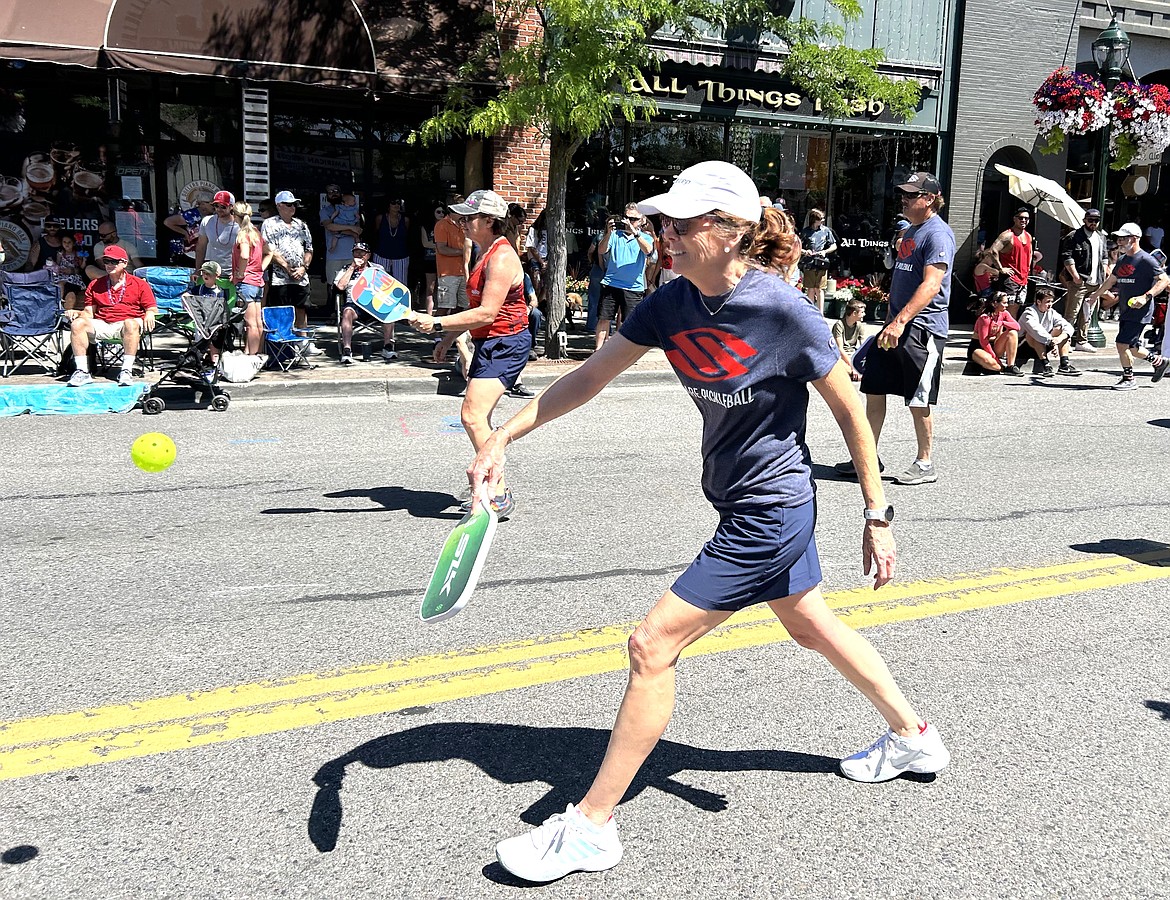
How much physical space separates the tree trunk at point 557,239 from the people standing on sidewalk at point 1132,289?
666cm

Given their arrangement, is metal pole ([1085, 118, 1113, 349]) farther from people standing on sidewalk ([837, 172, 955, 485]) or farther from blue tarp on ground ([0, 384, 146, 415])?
blue tarp on ground ([0, 384, 146, 415])

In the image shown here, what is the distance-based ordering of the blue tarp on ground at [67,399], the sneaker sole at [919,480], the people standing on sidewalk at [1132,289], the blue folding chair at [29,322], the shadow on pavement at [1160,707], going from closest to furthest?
the shadow on pavement at [1160,707] < the sneaker sole at [919,480] < the blue tarp on ground at [67,399] < the blue folding chair at [29,322] < the people standing on sidewalk at [1132,289]

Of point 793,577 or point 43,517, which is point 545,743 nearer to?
point 793,577

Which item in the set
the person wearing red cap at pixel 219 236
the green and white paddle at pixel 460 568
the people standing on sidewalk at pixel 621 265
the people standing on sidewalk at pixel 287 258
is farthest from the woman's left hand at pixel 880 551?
the person wearing red cap at pixel 219 236

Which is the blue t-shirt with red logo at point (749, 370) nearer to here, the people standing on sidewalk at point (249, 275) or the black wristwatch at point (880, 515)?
the black wristwatch at point (880, 515)

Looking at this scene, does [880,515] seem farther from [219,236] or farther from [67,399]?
[219,236]

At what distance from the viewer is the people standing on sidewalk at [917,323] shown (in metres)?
7.19

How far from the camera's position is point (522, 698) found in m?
4.11

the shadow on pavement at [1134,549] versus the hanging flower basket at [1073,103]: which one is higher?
the hanging flower basket at [1073,103]

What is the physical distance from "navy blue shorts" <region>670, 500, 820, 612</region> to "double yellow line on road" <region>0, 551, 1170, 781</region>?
4.46 ft

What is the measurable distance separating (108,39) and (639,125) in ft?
25.9

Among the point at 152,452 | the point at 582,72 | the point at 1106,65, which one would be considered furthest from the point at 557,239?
the point at 1106,65

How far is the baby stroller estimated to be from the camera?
10570mm

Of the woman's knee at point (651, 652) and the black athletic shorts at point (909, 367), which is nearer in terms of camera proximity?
the woman's knee at point (651, 652)
